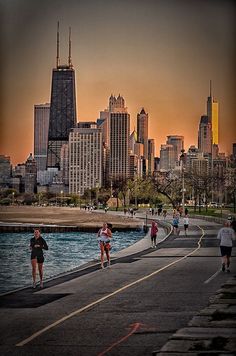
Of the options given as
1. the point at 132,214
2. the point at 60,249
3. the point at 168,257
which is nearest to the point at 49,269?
the point at 168,257

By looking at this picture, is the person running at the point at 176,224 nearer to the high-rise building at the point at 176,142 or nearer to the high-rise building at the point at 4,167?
the high-rise building at the point at 176,142

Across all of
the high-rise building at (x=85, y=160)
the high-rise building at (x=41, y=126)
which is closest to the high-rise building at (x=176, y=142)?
the high-rise building at (x=41, y=126)

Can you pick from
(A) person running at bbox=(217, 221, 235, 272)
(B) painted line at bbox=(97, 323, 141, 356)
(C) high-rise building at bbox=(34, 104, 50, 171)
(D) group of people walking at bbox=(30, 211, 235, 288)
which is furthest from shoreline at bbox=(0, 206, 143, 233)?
(B) painted line at bbox=(97, 323, 141, 356)

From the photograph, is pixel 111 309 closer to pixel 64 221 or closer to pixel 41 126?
pixel 41 126

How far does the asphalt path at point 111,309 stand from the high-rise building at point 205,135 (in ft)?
6.44

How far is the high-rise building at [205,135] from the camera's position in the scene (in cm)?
937

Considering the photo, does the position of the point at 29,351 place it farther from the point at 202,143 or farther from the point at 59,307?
the point at 202,143

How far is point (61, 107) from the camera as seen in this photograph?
14195 mm

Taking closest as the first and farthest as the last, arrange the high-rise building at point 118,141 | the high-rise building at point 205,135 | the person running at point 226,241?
the high-rise building at point 205,135 < the person running at point 226,241 < the high-rise building at point 118,141

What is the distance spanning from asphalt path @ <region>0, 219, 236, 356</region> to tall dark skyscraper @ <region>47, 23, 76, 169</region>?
109 inches

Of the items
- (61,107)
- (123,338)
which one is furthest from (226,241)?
(123,338)

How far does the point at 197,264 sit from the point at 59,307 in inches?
213

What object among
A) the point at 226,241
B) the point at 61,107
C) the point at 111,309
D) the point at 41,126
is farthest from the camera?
the point at 61,107

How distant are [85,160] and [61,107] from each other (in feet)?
18.2
